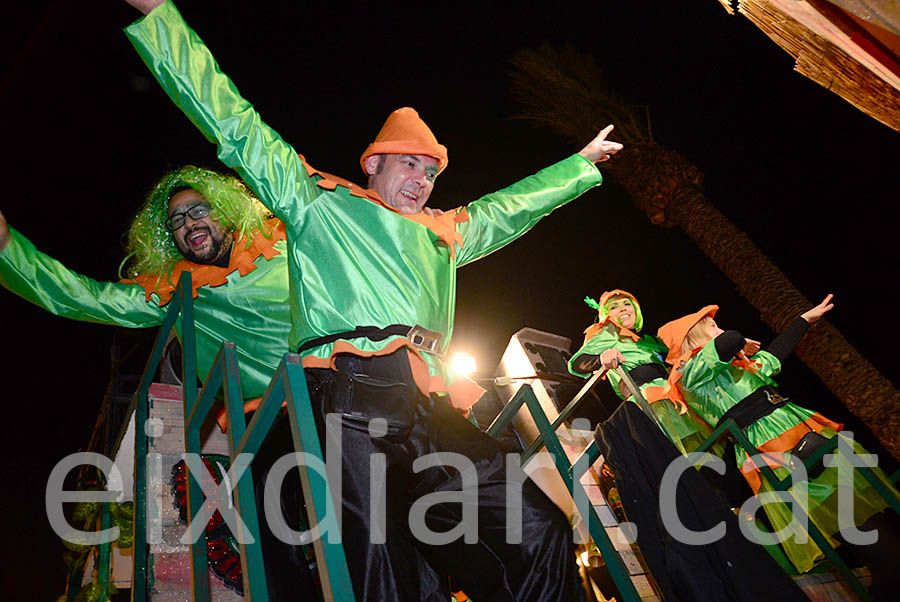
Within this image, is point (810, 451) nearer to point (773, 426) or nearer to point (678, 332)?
point (773, 426)

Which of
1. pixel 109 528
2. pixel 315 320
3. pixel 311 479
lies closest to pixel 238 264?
pixel 315 320

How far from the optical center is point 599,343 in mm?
5707

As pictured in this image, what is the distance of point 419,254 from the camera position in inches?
88.4

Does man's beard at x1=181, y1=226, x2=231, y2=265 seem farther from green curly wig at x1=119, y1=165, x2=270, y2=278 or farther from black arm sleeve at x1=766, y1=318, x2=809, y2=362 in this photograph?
black arm sleeve at x1=766, y1=318, x2=809, y2=362

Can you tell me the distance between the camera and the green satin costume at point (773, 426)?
3705 mm

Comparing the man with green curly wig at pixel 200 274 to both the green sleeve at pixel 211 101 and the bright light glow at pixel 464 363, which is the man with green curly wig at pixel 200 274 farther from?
the bright light glow at pixel 464 363

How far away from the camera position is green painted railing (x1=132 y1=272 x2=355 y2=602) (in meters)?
1.41

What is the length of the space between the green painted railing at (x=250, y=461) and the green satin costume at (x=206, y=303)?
41 cm

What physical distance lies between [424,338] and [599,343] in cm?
392

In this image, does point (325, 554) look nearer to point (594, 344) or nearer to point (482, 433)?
point (482, 433)

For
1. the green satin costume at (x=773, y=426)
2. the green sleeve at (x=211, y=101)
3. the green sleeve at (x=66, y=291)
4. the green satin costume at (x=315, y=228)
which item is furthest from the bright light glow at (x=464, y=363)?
the green sleeve at (x=211, y=101)

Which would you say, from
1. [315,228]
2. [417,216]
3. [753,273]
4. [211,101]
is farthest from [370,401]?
[753,273]

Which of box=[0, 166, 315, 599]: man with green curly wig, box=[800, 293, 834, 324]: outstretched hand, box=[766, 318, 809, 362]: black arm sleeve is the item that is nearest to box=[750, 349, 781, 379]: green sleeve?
box=[766, 318, 809, 362]: black arm sleeve

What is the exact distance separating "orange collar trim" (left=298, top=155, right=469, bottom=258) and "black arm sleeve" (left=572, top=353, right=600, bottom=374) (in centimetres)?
345
